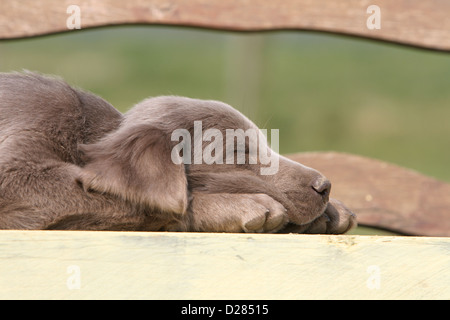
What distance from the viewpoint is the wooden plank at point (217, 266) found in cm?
145

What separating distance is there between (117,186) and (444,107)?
11373 mm

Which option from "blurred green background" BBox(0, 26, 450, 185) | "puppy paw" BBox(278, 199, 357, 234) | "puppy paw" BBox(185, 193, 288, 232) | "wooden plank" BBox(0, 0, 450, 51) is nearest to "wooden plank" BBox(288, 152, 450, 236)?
"wooden plank" BBox(0, 0, 450, 51)

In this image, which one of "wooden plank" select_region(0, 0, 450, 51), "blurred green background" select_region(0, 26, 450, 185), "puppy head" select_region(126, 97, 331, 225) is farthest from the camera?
"blurred green background" select_region(0, 26, 450, 185)

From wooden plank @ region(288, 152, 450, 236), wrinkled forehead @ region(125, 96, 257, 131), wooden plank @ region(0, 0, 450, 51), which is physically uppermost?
wooden plank @ region(0, 0, 450, 51)

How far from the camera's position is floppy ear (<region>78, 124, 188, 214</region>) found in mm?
1754

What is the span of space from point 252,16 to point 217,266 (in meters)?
1.51

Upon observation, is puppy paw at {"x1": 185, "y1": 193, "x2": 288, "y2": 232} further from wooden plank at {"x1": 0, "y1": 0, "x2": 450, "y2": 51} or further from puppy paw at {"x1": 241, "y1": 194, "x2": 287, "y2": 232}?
wooden plank at {"x1": 0, "y1": 0, "x2": 450, "y2": 51}

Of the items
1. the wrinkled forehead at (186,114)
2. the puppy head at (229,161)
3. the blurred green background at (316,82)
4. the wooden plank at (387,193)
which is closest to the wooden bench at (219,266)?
the puppy head at (229,161)

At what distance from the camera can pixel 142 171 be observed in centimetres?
181

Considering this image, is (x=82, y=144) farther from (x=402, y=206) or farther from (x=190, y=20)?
(x=402, y=206)

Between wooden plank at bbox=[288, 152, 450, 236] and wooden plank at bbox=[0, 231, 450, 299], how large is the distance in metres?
1.27

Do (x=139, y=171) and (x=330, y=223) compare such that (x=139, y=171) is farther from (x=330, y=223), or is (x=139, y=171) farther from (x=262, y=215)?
(x=330, y=223)

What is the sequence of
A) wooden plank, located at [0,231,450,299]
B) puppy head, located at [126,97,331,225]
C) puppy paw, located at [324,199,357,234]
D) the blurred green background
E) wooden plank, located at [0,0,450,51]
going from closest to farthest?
wooden plank, located at [0,231,450,299]
puppy head, located at [126,97,331,225]
puppy paw, located at [324,199,357,234]
wooden plank, located at [0,0,450,51]
the blurred green background
